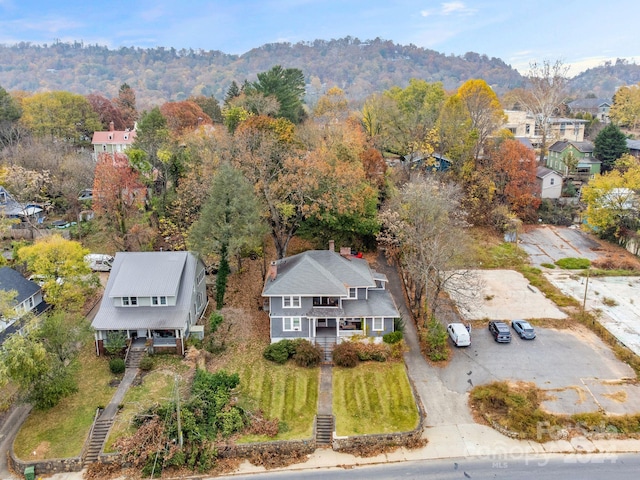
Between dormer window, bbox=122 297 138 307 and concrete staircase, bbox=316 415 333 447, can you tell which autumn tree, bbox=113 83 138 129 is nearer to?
dormer window, bbox=122 297 138 307

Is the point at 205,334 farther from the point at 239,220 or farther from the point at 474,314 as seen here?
the point at 474,314

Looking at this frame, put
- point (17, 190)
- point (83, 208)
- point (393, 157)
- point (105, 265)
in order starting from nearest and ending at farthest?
point (105, 265) < point (17, 190) < point (83, 208) < point (393, 157)

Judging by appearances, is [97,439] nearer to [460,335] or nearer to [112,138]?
[460,335]

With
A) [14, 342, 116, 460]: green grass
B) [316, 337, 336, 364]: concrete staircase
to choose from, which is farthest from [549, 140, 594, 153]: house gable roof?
[14, 342, 116, 460]: green grass

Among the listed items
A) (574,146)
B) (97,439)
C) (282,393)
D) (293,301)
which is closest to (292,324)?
(293,301)

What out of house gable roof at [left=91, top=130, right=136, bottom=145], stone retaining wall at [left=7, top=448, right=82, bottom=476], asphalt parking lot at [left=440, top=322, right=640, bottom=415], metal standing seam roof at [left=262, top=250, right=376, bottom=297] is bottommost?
stone retaining wall at [left=7, top=448, right=82, bottom=476]

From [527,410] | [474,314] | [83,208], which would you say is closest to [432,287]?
[474,314]
